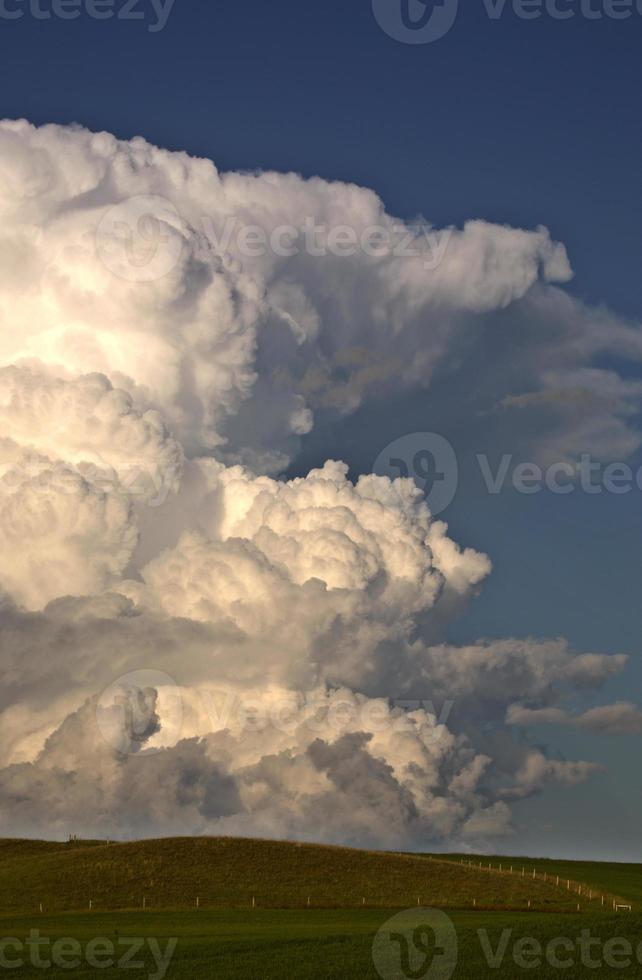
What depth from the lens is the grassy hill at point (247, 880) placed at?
421 feet

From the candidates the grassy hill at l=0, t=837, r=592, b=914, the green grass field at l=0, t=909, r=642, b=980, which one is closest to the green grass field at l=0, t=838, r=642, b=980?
the green grass field at l=0, t=909, r=642, b=980

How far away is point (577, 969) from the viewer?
6931 centimetres

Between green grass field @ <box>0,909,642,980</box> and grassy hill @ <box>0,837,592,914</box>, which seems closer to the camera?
green grass field @ <box>0,909,642,980</box>

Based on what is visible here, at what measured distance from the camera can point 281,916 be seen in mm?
111438

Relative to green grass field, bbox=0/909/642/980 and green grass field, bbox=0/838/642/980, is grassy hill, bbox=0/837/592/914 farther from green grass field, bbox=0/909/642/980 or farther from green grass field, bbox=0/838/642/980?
green grass field, bbox=0/909/642/980

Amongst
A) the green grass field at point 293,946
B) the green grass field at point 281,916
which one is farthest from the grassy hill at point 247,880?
the green grass field at point 293,946

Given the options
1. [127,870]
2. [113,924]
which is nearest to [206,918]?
[113,924]

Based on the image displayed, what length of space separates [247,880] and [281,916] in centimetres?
2962

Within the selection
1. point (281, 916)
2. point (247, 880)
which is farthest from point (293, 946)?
point (247, 880)

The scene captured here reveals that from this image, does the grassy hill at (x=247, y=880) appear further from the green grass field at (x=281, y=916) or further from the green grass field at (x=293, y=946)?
the green grass field at (x=293, y=946)

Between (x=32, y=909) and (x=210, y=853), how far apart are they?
36071 mm

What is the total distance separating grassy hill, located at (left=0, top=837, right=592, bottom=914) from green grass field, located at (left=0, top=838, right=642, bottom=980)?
25cm

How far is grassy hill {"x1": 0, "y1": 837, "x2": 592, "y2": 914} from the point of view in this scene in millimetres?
128250

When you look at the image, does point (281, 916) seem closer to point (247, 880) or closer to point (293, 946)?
point (247, 880)
